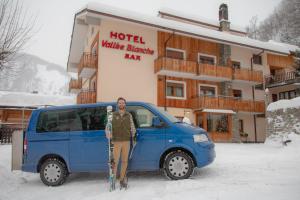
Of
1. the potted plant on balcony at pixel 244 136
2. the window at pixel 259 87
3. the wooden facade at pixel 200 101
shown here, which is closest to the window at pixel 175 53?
the wooden facade at pixel 200 101

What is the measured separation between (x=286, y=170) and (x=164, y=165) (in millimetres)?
3697

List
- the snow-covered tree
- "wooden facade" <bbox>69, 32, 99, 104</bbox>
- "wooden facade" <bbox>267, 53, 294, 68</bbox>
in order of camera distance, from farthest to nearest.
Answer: the snow-covered tree, "wooden facade" <bbox>267, 53, 294, 68</bbox>, "wooden facade" <bbox>69, 32, 99, 104</bbox>

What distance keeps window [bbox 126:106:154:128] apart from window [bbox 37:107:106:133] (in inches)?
30.3

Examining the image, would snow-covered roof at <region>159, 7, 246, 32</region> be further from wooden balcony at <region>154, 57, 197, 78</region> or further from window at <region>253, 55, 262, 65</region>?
wooden balcony at <region>154, 57, 197, 78</region>

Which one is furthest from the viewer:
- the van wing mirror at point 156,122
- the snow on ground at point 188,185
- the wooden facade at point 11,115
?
the wooden facade at point 11,115

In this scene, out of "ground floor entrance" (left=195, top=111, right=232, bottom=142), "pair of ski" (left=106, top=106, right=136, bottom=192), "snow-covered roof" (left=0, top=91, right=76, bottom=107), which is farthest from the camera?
"snow-covered roof" (left=0, top=91, right=76, bottom=107)

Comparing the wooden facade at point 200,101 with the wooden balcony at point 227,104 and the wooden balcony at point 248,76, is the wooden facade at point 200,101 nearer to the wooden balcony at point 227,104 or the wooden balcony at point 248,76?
the wooden balcony at point 227,104

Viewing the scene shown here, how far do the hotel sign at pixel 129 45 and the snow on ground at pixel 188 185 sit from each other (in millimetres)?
13845

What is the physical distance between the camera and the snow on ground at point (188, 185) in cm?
584

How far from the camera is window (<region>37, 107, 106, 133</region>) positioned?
7.88 metres

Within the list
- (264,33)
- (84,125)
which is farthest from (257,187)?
(264,33)

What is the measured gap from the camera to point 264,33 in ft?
196

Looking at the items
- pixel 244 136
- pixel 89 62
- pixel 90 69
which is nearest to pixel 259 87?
pixel 244 136

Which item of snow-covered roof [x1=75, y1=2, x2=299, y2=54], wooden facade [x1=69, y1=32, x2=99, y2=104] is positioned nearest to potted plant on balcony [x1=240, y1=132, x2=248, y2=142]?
snow-covered roof [x1=75, y1=2, x2=299, y2=54]
